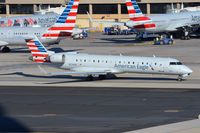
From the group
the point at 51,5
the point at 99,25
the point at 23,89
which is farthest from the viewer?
the point at 51,5

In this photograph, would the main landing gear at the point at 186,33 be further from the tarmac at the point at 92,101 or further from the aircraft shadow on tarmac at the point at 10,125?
the aircraft shadow on tarmac at the point at 10,125

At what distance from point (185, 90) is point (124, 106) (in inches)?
417

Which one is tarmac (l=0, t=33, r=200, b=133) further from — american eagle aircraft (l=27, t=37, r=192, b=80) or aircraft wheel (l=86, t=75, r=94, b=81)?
american eagle aircraft (l=27, t=37, r=192, b=80)

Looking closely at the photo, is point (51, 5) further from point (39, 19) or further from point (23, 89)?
point (23, 89)

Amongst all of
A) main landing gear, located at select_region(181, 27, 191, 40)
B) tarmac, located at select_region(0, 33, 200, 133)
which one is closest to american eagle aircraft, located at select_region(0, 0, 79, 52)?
tarmac, located at select_region(0, 33, 200, 133)

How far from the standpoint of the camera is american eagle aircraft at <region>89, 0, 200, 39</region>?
403 ft

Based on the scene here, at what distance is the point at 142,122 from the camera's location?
45.5 m

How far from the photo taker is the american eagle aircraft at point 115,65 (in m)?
68.0

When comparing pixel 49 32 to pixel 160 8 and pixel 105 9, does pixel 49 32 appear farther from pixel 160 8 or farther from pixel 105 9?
pixel 105 9

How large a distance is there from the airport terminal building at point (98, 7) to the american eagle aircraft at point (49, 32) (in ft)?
252

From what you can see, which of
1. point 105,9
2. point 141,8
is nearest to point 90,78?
point 141,8

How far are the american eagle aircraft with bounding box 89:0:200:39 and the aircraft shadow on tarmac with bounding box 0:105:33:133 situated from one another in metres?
74.7

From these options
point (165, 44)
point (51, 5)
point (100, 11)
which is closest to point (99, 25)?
point (100, 11)

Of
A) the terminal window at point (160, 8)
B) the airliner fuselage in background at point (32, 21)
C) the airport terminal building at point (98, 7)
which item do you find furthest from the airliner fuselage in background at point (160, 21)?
the terminal window at point (160, 8)
